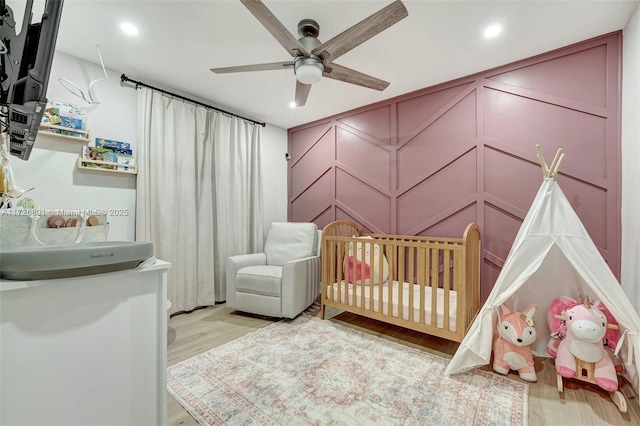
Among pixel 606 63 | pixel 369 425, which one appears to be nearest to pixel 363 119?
pixel 606 63

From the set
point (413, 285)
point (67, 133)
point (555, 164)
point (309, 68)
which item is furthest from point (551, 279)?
point (67, 133)

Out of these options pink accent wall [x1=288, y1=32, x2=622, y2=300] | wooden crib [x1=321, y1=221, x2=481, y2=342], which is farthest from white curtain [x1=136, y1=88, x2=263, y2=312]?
wooden crib [x1=321, y1=221, x2=481, y2=342]

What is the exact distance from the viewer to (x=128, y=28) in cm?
196

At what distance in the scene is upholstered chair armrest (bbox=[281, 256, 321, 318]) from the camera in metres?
2.65

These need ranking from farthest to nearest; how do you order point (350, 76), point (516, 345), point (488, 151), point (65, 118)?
point (488, 151)
point (65, 118)
point (350, 76)
point (516, 345)

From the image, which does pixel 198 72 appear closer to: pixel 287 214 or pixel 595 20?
pixel 287 214

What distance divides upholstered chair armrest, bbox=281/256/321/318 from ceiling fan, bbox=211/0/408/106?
160 centimetres

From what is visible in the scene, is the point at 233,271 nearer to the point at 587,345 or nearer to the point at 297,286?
the point at 297,286

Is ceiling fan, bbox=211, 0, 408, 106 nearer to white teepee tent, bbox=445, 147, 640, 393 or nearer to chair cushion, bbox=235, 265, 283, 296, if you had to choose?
white teepee tent, bbox=445, 147, 640, 393

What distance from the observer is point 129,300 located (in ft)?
2.80

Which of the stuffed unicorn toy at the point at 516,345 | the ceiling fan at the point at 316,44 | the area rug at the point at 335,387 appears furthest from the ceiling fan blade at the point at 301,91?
the stuffed unicorn toy at the point at 516,345

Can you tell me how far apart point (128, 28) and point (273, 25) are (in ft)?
4.16

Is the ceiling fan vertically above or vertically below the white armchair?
above

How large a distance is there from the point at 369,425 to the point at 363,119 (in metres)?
2.98
